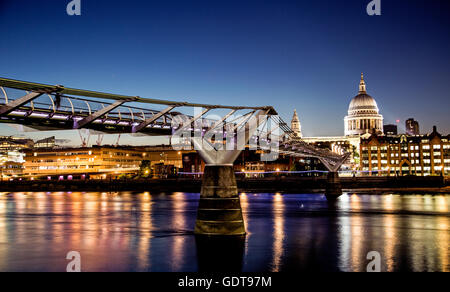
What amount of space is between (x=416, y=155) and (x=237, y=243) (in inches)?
6576

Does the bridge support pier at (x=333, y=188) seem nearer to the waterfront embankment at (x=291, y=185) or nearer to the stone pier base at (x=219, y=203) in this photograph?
the waterfront embankment at (x=291, y=185)

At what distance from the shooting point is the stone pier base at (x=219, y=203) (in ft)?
115

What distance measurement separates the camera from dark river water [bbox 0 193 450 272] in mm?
31516

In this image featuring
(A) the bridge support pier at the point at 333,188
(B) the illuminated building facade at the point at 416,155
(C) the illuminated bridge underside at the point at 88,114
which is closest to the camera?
(C) the illuminated bridge underside at the point at 88,114

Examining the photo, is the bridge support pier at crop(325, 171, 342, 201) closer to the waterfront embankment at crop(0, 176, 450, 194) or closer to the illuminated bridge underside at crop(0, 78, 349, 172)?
the waterfront embankment at crop(0, 176, 450, 194)

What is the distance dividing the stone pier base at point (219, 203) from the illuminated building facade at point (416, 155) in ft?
508

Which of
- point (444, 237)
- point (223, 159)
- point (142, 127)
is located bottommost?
point (444, 237)

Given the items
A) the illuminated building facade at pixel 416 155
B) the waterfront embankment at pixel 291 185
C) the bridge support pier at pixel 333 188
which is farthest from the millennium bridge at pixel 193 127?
the illuminated building facade at pixel 416 155

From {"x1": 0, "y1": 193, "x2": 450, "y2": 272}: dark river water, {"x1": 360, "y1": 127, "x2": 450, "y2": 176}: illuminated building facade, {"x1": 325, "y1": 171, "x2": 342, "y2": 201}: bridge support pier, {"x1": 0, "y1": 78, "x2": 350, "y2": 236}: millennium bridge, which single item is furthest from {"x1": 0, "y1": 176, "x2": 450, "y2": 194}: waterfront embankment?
{"x1": 0, "y1": 78, "x2": 350, "y2": 236}: millennium bridge

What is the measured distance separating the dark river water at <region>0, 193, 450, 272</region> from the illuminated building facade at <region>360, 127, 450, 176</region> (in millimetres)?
127806

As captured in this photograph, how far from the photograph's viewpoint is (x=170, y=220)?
5862 cm
